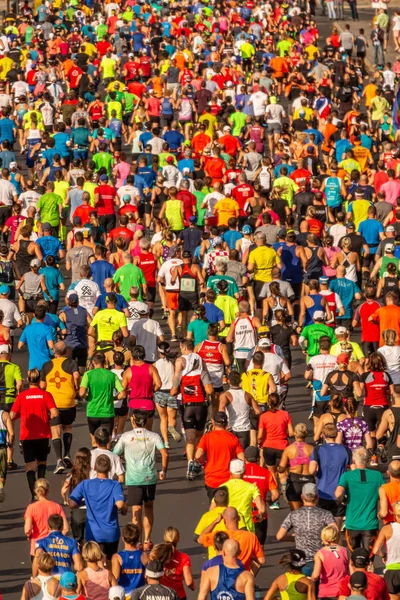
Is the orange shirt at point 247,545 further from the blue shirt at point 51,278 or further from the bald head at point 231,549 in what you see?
the blue shirt at point 51,278

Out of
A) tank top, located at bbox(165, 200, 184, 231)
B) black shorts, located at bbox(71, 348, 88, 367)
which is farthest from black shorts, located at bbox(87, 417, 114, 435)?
tank top, located at bbox(165, 200, 184, 231)

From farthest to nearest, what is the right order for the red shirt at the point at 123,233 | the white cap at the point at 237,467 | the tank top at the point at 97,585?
1. the red shirt at the point at 123,233
2. the white cap at the point at 237,467
3. the tank top at the point at 97,585

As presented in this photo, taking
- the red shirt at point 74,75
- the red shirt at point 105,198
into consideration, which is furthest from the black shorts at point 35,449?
the red shirt at point 74,75

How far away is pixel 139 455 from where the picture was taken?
51.8ft

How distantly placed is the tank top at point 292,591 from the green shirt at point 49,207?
42.3 ft

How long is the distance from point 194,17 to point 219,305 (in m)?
25.6

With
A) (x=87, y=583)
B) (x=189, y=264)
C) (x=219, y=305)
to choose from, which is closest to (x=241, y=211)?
(x=189, y=264)

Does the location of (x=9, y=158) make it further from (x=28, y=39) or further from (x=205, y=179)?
(x=28, y=39)

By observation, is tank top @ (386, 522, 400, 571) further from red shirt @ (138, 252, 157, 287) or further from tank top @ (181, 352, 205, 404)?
red shirt @ (138, 252, 157, 287)

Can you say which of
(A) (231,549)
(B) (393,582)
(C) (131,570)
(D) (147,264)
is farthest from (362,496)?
(D) (147,264)

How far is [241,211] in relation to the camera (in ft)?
Result: 85.7

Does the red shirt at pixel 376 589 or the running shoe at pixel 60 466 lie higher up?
the running shoe at pixel 60 466

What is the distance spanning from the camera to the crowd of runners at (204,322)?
14312 mm

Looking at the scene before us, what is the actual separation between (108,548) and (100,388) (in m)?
3.11
